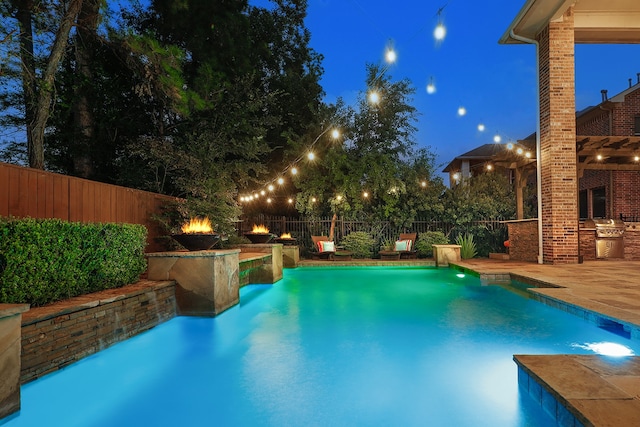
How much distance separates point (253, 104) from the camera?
10797mm

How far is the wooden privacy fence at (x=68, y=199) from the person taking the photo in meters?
4.73

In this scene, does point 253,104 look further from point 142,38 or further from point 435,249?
point 435,249

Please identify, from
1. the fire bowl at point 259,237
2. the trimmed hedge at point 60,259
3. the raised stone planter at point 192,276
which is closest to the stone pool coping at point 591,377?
the raised stone planter at point 192,276

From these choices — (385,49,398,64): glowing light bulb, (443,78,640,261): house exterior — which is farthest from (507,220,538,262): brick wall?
(385,49,398,64): glowing light bulb

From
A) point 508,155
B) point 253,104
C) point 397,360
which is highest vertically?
point 253,104

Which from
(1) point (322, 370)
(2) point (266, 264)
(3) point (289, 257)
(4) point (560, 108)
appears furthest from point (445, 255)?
(1) point (322, 370)

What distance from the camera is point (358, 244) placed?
509 inches

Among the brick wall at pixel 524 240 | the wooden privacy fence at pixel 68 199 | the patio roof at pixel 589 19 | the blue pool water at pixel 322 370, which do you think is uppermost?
the patio roof at pixel 589 19

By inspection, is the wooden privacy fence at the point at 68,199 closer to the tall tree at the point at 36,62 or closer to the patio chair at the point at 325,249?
the tall tree at the point at 36,62

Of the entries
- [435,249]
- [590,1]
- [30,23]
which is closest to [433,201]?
[435,249]

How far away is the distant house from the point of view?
30.6 feet

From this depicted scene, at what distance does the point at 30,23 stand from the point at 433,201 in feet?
39.3

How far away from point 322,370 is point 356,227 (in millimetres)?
10362

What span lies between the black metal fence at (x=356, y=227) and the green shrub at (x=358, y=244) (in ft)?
1.72
